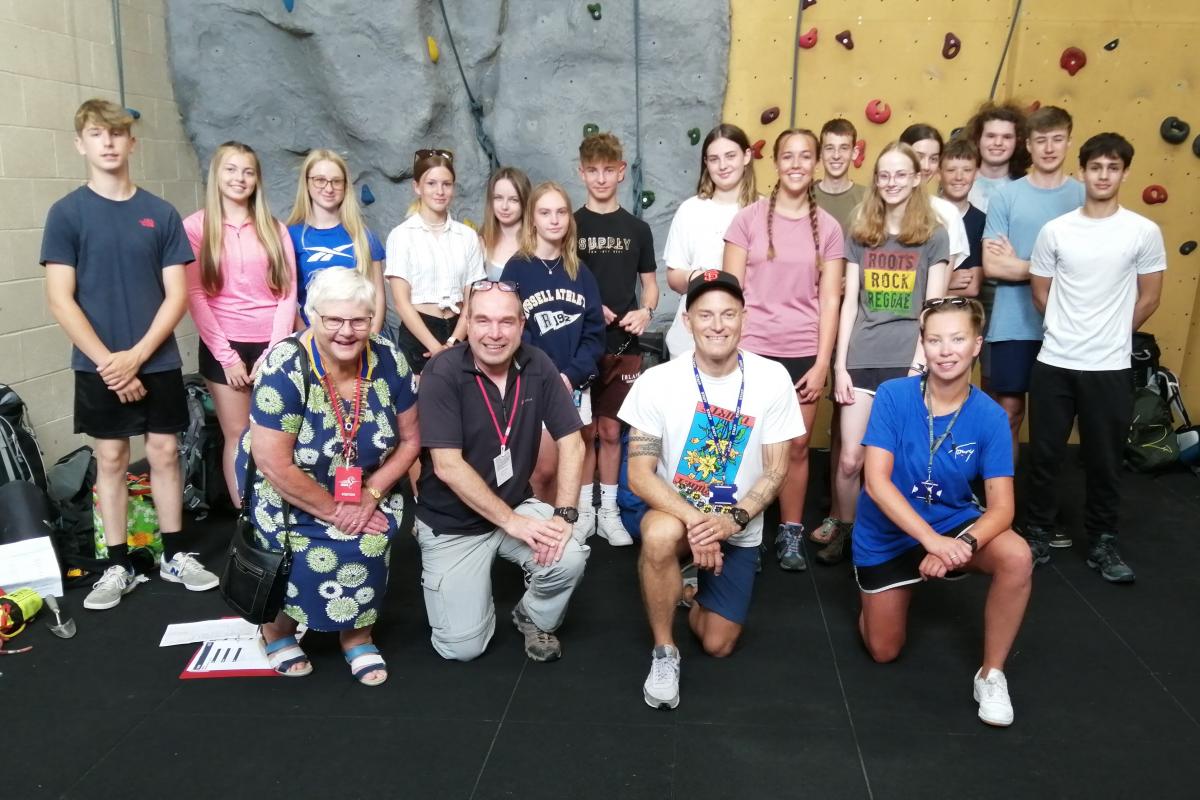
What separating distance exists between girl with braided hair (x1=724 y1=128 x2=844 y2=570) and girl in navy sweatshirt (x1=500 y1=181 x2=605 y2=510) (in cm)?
55

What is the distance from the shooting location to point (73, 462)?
3.79 metres

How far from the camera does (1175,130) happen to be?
14.9ft

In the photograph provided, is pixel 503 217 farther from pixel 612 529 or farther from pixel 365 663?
pixel 365 663

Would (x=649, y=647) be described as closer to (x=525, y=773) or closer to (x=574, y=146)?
(x=525, y=773)

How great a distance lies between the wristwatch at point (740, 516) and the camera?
8.32 ft

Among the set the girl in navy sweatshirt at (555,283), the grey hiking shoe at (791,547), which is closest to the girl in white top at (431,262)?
the girl in navy sweatshirt at (555,283)

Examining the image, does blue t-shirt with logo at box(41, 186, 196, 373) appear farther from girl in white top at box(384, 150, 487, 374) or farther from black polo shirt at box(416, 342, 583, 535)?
black polo shirt at box(416, 342, 583, 535)

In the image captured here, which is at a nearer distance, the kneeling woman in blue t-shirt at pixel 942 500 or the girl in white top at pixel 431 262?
the kneeling woman in blue t-shirt at pixel 942 500

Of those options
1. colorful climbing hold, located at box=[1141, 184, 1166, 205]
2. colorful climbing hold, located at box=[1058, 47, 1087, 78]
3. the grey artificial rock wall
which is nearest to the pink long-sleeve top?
the grey artificial rock wall

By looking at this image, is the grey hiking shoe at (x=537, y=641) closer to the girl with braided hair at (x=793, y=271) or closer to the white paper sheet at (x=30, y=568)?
the girl with braided hair at (x=793, y=271)

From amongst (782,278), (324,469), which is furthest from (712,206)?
(324,469)

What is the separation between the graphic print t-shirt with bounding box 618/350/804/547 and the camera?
2.62 metres

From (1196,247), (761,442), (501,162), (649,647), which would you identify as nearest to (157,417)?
(649,647)

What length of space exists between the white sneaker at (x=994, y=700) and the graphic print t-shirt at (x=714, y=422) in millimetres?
692
